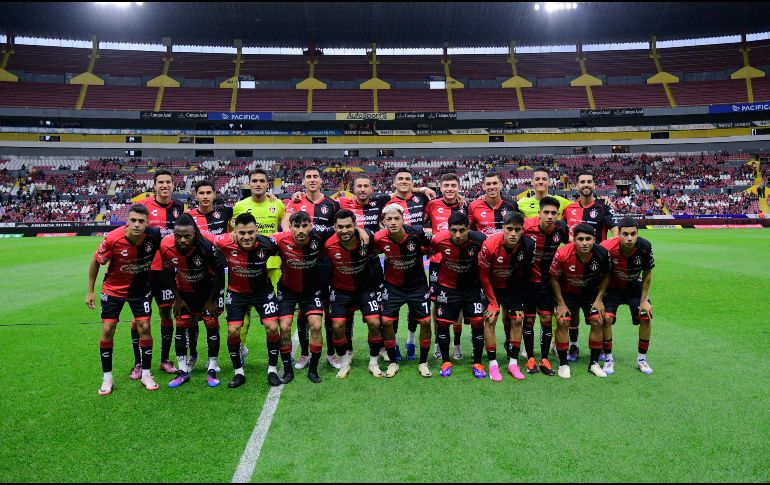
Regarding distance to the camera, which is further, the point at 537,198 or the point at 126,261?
the point at 537,198

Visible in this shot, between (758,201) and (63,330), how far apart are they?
45.9 m

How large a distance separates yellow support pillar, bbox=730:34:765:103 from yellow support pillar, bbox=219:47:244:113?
172 feet

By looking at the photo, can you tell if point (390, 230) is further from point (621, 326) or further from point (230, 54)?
point (230, 54)

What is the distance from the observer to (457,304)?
572 centimetres

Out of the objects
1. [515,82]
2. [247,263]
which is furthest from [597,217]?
[515,82]

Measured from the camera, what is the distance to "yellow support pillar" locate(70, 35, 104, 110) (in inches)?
1788

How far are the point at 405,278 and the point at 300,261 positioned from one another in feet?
4.48

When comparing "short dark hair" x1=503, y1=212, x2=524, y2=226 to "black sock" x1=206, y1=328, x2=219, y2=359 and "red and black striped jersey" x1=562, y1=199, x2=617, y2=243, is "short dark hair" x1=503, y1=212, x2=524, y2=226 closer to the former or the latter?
"red and black striped jersey" x1=562, y1=199, x2=617, y2=243

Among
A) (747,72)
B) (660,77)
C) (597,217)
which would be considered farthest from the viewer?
(660,77)

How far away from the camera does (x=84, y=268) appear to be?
15.6m

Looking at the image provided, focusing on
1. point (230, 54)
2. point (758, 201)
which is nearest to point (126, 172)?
point (230, 54)

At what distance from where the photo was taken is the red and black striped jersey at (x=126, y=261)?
17.4 ft

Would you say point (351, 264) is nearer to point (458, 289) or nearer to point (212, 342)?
point (458, 289)

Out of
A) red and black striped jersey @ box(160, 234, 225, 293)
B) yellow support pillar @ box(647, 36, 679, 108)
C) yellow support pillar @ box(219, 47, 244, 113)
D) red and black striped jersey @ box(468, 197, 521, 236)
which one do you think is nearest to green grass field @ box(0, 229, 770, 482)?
red and black striped jersey @ box(160, 234, 225, 293)
